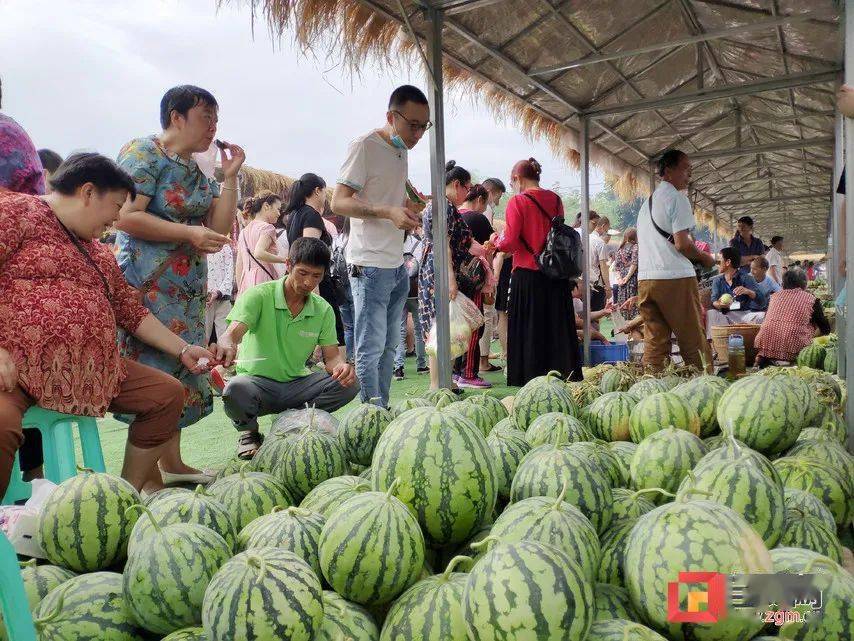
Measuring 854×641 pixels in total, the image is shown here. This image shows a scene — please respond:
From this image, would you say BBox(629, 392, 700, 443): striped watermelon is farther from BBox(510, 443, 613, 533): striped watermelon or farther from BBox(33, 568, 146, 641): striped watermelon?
BBox(33, 568, 146, 641): striped watermelon

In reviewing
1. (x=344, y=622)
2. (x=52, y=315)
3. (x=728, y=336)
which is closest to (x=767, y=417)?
(x=344, y=622)

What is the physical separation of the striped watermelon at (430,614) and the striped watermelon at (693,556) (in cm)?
34

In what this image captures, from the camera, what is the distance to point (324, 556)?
1270 millimetres

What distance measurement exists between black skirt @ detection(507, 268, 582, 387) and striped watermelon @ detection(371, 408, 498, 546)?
3.97m

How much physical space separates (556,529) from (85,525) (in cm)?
109

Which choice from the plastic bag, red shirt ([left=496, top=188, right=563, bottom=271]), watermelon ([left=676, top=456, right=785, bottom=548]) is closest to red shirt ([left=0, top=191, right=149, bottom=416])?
watermelon ([left=676, top=456, right=785, bottom=548])

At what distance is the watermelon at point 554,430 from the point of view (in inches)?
81.5

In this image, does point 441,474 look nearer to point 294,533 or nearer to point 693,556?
point 294,533

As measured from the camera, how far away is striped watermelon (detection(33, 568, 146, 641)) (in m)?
1.19

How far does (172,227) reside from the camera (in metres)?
2.99

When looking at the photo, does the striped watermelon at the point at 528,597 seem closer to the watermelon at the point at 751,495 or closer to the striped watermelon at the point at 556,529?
the striped watermelon at the point at 556,529

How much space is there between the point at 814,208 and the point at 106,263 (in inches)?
1023

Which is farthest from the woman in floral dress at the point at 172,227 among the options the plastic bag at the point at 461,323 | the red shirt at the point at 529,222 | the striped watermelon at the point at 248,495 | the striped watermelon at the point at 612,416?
the red shirt at the point at 529,222

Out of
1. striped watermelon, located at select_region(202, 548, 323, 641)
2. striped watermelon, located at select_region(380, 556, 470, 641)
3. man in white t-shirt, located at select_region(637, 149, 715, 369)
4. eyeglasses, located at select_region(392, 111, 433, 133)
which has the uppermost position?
eyeglasses, located at select_region(392, 111, 433, 133)
